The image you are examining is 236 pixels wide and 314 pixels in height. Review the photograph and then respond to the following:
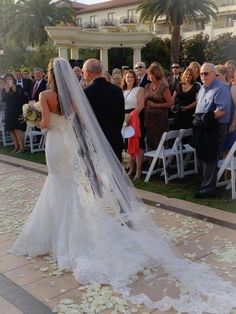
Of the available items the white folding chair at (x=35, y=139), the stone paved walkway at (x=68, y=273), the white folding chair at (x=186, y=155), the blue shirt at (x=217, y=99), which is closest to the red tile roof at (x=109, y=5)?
the white folding chair at (x=35, y=139)

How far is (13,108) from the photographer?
10.0m

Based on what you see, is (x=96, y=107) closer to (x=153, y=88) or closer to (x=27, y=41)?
(x=153, y=88)

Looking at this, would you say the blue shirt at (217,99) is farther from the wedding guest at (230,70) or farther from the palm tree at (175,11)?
the palm tree at (175,11)

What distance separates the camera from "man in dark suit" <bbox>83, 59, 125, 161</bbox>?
4797mm

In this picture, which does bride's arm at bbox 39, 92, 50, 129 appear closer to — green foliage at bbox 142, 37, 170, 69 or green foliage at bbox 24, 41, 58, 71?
green foliage at bbox 24, 41, 58, 71

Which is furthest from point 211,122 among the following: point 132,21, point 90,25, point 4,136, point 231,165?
point 90,25

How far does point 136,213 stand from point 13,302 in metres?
1.45

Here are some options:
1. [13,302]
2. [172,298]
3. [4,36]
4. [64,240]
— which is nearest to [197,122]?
[64,240]

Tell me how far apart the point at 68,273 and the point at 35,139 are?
23.8 feet

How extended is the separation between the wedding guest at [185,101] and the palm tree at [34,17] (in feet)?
92.3

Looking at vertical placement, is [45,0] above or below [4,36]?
above

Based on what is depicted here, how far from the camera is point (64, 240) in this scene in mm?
4211

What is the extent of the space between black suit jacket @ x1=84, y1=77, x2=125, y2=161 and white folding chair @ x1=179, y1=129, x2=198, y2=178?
208cm

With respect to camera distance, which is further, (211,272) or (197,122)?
(197,122)
